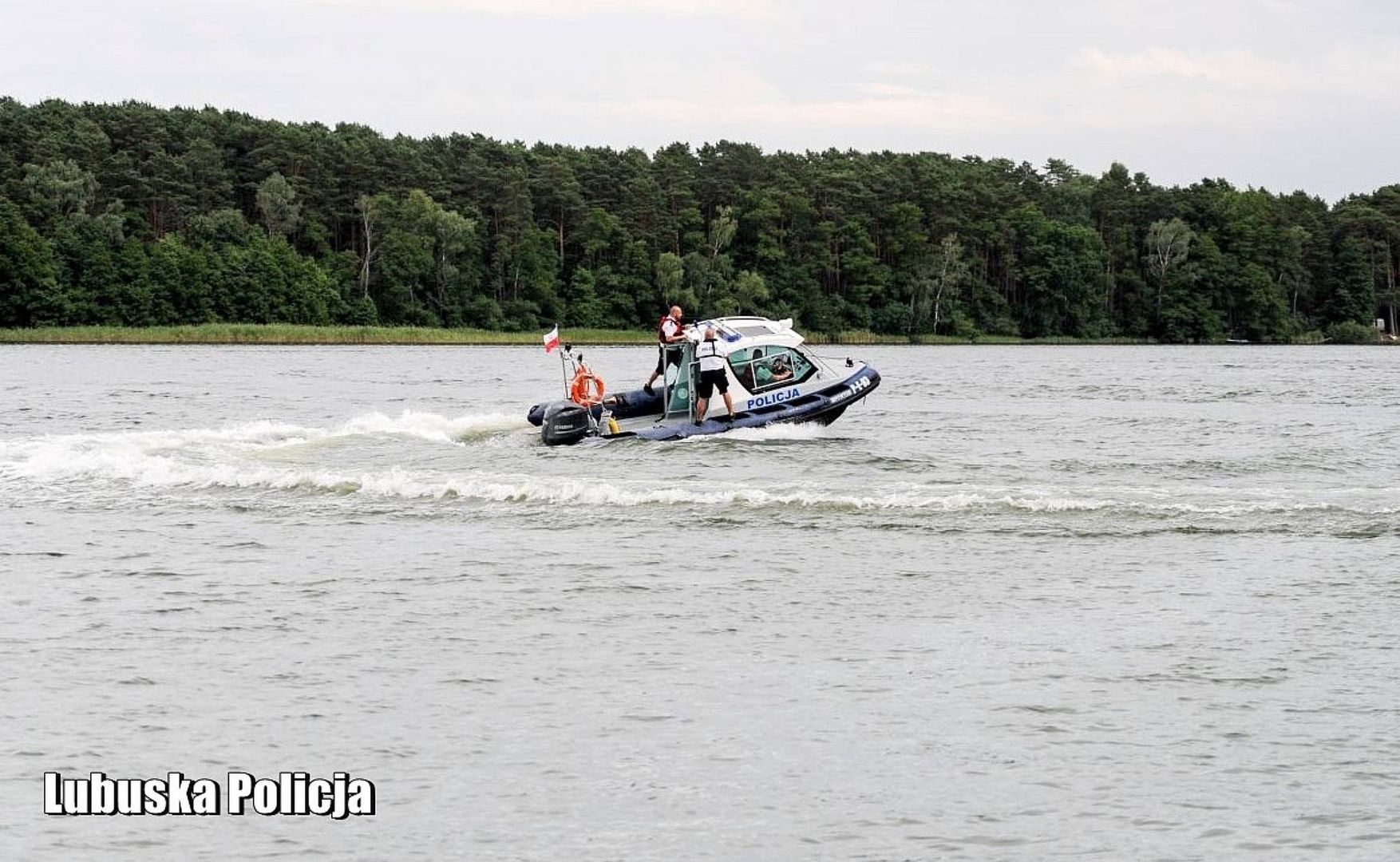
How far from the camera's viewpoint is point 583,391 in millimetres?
27188

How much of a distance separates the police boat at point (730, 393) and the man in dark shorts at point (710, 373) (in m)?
0.10

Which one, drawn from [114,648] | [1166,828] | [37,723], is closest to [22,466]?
[114,648]

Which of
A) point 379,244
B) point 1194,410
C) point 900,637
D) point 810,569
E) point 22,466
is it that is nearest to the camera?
point 900,637

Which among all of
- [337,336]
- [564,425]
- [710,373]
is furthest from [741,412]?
[337,336]

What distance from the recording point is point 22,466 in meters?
23.0

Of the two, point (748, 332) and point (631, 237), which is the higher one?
point (631, 237)

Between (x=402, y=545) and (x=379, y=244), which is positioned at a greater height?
(x=379, y=244)

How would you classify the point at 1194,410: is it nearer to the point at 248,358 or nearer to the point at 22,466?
the point at 22,466

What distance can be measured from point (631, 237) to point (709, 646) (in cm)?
11477

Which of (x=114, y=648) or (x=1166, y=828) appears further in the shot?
(x=114, y=648)

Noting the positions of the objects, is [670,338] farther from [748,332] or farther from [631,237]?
[631,237]

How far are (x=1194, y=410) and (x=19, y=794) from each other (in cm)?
3624

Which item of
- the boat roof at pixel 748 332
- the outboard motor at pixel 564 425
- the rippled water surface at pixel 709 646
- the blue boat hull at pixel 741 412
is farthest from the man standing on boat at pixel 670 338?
the rippled water surface at pixel 709 646

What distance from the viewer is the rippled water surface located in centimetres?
828
